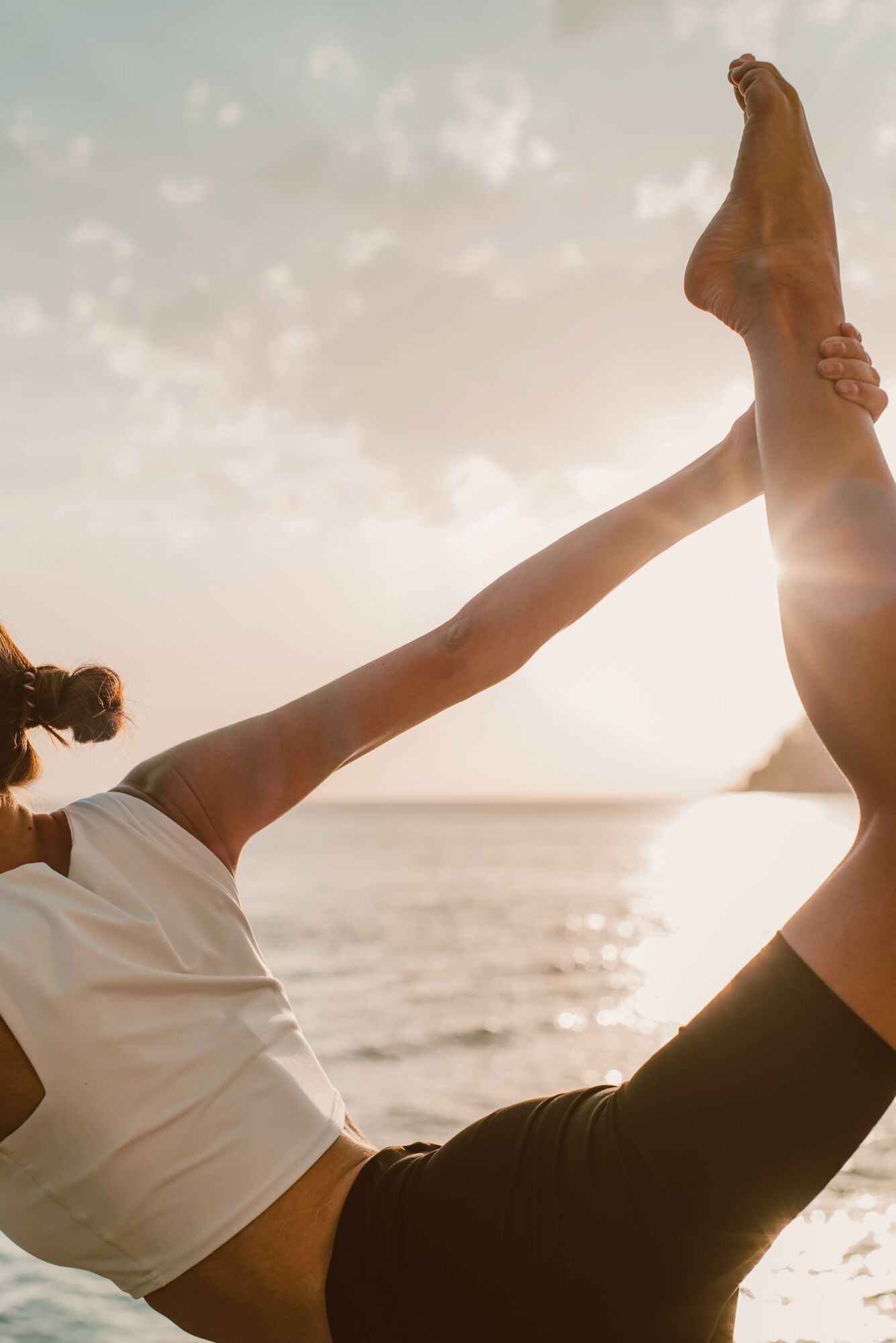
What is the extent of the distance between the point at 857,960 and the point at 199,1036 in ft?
2.89

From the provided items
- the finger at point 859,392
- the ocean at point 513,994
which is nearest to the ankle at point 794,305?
the finger at point 859,392

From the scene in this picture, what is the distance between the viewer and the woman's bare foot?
2.02m

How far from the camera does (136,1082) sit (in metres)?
1.41

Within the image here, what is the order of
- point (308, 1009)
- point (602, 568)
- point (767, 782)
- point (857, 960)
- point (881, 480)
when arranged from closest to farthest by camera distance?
point (857, 960) < point (881, 480) < point (602, 568) < point (308, 1009) < point (767, 782)

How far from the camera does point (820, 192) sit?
2.24 metres

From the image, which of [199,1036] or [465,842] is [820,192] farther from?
[465,842]

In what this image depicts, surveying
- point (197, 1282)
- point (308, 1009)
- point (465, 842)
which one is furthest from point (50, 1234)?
point (465, 842)

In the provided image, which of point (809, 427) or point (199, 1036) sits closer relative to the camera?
point (199, 1036)

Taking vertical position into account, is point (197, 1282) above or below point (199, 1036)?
below

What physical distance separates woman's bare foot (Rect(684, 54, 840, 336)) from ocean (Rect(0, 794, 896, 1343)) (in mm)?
1439

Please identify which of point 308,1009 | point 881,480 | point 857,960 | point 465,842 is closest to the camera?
point 857,960

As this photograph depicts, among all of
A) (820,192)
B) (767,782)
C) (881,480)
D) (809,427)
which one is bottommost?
(767,782)

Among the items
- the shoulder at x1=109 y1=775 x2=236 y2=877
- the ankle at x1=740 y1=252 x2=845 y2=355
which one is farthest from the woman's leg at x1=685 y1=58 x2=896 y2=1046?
the shoulder at x1=109 y1=775 x2=236 y2=877

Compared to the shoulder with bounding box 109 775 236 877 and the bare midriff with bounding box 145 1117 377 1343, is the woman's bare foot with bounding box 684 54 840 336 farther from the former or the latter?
the bare midriff with bounding box 145 1117 377 1343
